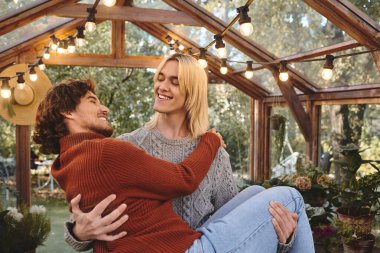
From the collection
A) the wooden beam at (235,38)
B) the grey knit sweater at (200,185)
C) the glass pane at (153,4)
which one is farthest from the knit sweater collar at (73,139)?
the glass pane at (153,4)

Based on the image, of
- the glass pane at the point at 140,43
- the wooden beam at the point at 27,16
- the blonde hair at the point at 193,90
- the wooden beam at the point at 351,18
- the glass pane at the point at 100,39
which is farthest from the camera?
the glass pane at the point at 100,39

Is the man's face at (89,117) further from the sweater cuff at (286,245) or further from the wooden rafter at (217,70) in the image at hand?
the wooden rafter at (217,70)

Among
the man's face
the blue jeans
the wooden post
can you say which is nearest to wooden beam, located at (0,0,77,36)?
the wooden post

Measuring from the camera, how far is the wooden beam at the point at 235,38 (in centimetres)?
522

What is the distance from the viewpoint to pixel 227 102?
26.4 ft

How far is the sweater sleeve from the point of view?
1.35 meters

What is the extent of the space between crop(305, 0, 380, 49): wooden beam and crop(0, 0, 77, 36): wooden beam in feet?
8.62

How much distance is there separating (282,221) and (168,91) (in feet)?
2.17

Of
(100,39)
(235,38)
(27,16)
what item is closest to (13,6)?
(27,16)

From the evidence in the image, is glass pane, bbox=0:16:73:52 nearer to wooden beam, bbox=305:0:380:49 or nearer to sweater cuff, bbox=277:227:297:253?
wooden beam, bbox=305:0:380:49

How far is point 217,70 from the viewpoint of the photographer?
281 inches

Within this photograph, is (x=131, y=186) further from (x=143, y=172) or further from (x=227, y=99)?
(x=227, y=99)

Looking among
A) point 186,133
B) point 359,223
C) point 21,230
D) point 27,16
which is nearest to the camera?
point 186,133

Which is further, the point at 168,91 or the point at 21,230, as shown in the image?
the point at 21,230
